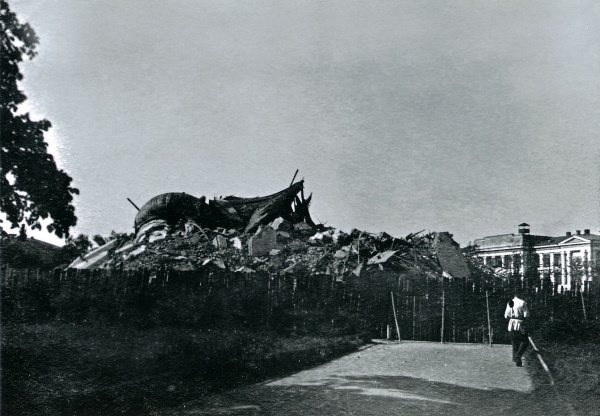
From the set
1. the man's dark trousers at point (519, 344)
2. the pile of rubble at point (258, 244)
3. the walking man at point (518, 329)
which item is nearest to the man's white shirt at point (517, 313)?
the walking man at point (518, 329)

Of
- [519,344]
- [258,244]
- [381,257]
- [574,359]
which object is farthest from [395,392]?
[258,244]

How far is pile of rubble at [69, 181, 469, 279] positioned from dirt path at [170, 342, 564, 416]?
18.2 ft

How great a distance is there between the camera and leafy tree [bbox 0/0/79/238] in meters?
5.85

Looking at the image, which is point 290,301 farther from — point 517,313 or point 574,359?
point 574,359

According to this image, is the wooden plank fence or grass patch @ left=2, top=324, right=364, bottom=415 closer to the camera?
grass patch @ left=2, top=324, right=364, bottom=415

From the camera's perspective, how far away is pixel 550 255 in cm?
3450

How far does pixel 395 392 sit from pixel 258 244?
1032 centimetres

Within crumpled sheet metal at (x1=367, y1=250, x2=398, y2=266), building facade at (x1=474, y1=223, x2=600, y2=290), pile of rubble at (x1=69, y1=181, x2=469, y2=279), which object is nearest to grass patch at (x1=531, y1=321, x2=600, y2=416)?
building facade at (x1=474, y1=223, x2=600, y2=290)

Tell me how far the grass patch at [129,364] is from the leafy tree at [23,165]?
203 centimetres

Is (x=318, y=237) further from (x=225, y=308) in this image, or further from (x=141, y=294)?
(x=141, y=294)

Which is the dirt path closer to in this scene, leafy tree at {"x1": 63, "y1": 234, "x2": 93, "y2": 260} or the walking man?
the walking man

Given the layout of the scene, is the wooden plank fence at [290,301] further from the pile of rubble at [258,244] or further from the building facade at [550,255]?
the building facade at [550,255]

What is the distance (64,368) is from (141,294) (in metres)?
4.35

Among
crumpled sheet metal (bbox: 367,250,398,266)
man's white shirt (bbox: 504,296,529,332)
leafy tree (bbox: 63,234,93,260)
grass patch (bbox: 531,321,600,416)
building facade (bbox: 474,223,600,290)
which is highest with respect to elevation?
building facade (bbox: 474,223,600,290)
